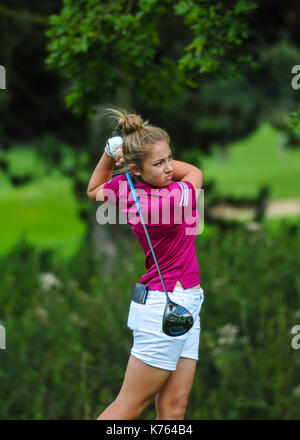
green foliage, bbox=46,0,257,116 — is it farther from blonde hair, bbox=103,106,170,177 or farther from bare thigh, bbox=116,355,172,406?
bare thigh, bbox=116,355,172,406

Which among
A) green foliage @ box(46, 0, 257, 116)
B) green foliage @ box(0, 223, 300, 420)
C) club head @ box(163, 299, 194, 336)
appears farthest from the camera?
green foliage @ box(0, 223, 300, 420)

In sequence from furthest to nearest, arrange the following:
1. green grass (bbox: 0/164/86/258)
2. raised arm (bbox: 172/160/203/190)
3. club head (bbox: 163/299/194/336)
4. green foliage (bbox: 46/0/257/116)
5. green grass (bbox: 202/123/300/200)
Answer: green grass (bbox: 202/123/300/200) < green grass (bbox: 0/164/86/258) < green foliage (bbox: 46/0/257/116) < raised arm (bbox: 172/160/203/190) < club head (bbox: 163/299/194/336)

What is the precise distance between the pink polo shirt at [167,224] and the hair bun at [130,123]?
0.83 ft

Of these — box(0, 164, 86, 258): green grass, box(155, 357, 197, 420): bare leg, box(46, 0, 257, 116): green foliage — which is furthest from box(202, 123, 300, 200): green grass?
box(155, 357, 197, 420): bare leg

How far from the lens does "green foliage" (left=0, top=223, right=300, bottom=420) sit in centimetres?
595

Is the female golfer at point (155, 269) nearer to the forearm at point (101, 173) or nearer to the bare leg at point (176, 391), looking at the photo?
the bare leg at point (176, 391)

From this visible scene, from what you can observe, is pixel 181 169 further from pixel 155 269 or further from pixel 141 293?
pixel 141 293

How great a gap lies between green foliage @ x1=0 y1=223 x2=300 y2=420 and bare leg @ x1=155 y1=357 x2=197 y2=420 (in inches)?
92.9

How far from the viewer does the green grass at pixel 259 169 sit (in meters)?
26.4

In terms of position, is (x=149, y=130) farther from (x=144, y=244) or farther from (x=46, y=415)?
(x=46, y=415)

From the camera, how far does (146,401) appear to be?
335 cm

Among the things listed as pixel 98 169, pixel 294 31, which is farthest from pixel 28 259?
pixel 98 169

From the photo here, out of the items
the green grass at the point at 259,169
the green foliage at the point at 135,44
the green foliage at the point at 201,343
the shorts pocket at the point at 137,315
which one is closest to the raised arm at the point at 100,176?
the shorts pocket at the point at 137,315

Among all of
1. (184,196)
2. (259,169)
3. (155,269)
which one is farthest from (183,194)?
(259,169)
